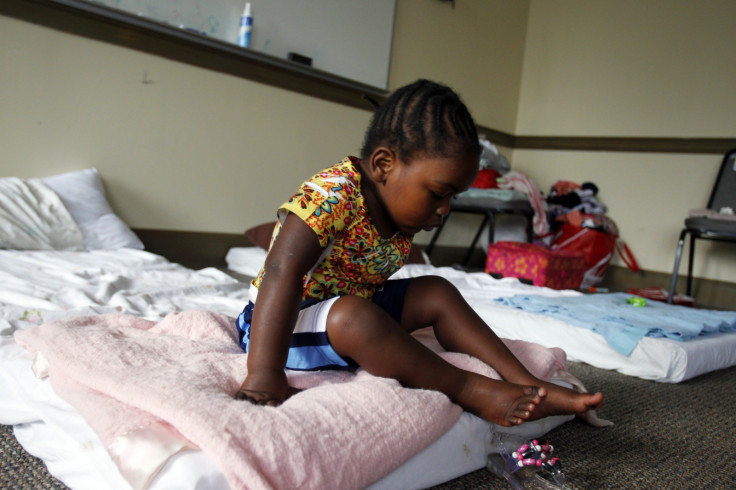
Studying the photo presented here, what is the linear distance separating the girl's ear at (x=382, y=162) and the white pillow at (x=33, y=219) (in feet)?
4.32

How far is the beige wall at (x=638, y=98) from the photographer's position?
3.43 meters

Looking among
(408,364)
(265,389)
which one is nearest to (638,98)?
(408,364)

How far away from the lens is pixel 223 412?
0.65 m

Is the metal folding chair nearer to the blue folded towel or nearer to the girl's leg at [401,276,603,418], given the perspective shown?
the blue folded towel

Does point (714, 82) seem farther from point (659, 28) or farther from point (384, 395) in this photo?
point (384, 395)

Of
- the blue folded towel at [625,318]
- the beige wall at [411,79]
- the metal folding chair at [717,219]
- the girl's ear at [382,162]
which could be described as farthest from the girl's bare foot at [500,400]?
the metal folding chair at [717,219]

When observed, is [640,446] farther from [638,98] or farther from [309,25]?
[638,98]

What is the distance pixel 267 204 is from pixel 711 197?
96.5 inches

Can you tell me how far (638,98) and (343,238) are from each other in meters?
3.40

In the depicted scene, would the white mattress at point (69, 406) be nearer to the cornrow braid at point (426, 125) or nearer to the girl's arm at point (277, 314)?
the girl's arm at point (277, 314)

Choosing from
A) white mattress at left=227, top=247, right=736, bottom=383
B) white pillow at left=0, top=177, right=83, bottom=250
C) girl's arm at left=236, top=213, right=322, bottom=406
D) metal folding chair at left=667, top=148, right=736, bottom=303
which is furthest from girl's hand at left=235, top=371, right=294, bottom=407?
metal folding chair at left=667, top=148, right=736, bottom=303

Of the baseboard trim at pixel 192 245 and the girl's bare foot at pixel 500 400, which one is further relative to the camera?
the baseboard trim at pixel 192 245

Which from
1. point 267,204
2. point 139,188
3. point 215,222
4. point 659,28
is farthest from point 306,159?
point 659,28

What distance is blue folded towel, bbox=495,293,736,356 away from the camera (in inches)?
59.0
